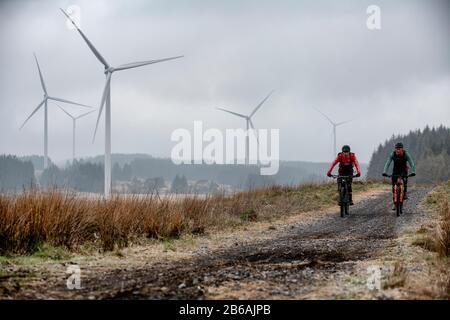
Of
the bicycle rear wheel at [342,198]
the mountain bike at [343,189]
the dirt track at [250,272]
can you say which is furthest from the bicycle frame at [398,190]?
the dirt track at [250,272]

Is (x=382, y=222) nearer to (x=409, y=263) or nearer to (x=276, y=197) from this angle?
(x=409, y=263)

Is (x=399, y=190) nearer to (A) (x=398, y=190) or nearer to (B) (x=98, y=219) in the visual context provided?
(A) (x=398, y=190)

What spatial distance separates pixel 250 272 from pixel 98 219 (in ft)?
18.4

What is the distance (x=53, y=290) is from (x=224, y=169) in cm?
18766

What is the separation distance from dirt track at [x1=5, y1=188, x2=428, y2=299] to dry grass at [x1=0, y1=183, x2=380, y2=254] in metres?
2.14

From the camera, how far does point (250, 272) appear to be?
831 centimetres

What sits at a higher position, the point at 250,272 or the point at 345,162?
the point at 345,162

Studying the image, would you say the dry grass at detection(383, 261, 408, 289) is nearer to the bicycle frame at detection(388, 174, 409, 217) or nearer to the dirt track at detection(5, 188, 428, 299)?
the dirt track at detection(5, 188, 428, 299)

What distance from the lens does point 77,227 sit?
12.0m

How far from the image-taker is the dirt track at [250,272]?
690 cm

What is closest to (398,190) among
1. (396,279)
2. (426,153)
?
(396,279)

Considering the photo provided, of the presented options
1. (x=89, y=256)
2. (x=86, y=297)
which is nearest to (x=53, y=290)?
(x=86, y=297)
